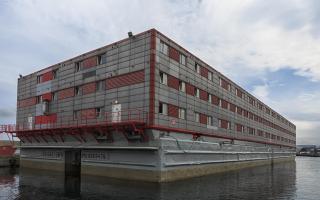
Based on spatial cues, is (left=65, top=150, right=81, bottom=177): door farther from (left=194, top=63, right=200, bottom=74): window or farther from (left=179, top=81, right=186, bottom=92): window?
(left=194, top=63, right=200, bottom=74): window

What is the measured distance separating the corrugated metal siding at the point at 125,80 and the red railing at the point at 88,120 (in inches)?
125

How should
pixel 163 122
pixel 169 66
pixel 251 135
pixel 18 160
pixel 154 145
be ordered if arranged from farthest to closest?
pixel 251 135
pixel 18 160
pixel 169 66
pixel 163 122
pixel 154 145

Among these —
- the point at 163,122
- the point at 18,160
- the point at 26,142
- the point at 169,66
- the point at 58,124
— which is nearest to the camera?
the point at 163,122

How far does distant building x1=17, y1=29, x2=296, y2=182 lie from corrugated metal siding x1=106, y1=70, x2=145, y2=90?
0.12 meters

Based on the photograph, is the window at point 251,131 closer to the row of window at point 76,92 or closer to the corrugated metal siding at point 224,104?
the corrugated metal siding at point 224,104

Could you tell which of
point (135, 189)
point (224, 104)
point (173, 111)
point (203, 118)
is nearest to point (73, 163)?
point (173, 111)

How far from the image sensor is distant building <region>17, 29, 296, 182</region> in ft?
116

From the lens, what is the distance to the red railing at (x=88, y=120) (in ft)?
119

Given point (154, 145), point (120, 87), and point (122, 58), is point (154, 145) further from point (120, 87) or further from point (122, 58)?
point (122, 58)

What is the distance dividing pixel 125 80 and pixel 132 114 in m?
4.26

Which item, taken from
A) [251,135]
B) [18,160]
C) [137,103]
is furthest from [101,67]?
[251,135]

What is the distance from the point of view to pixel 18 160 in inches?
2197

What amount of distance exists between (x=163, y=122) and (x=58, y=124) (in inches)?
696

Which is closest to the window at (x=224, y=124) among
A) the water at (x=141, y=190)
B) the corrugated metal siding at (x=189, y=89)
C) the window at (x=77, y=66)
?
the corrugated metal siding at (x=189, y=89)
